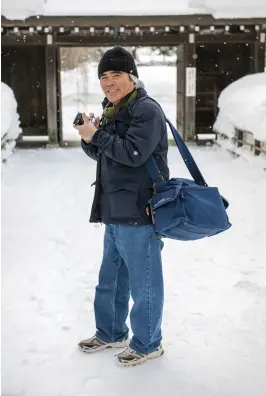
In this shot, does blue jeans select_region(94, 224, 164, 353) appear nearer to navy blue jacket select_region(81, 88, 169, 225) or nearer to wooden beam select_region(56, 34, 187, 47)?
navy blue jacket select_region(81, 88, 169, 225)

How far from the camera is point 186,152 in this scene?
287cm

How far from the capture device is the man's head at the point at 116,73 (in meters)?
2.81

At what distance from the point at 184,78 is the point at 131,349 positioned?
11258 mm

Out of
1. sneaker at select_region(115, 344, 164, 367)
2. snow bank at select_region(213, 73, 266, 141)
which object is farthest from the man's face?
snow bank at select_region(213, 73, 266, 141)

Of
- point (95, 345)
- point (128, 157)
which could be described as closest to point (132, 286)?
point (95, 345)

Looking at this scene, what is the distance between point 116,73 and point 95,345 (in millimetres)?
1520

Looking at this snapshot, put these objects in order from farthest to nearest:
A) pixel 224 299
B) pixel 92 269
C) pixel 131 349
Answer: pixel 92 269 < pixel 224 299 < pixel 131 349

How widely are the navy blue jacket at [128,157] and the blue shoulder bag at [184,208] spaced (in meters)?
0.08

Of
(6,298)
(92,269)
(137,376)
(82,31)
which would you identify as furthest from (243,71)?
(137,376)

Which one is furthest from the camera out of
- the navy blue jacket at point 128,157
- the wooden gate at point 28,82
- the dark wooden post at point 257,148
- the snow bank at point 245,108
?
the wooden gate at point 28,82

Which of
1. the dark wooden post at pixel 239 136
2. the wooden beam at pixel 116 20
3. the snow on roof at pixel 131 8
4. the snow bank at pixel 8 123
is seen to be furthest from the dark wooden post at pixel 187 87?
the snow bank at pixel 8 123

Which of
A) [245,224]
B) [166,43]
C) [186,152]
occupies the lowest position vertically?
[245,224]

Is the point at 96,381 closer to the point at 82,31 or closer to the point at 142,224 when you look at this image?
the point at 142,224

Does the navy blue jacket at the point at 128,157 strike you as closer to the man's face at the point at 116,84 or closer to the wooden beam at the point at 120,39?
the man's face at the point at 116,84
